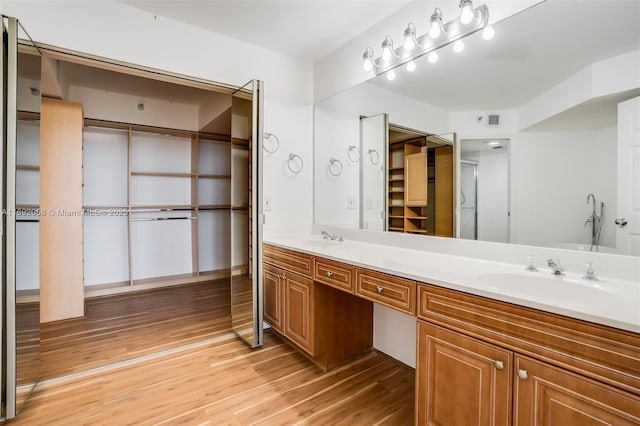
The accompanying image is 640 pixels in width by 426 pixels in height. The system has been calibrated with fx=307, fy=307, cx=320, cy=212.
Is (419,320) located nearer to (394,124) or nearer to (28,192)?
(394,124)

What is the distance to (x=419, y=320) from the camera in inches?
55.2

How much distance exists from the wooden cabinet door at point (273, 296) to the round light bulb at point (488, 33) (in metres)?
2.07

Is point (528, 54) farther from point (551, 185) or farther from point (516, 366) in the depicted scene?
point (516, 366)

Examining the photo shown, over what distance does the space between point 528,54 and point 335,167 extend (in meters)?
1.66

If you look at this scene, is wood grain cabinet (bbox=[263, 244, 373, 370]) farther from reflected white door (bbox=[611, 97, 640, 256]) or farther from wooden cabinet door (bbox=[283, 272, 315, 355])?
reflected white door (bbox=[611, 97, 640, 256])

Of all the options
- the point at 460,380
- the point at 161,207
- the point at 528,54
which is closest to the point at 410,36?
the point at 528,54

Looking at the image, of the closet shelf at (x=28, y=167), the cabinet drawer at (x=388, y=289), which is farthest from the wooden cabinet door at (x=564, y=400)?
the closet shelf at (x=28, y=167)

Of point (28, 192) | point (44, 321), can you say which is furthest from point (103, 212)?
point (28, 192)

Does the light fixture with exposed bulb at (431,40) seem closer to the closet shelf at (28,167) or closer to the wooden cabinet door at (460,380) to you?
the wooden cabinet door at (460,380)

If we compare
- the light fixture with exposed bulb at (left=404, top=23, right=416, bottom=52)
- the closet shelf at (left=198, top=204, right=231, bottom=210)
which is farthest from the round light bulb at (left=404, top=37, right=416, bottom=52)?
the closet shelf at (left=198, top=204, right=231, bottom=210)

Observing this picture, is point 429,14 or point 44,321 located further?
point 44,321

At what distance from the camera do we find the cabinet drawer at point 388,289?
56.8 inches

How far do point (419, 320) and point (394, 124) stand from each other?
59.1 inches

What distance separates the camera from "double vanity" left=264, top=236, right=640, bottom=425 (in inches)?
35.2
